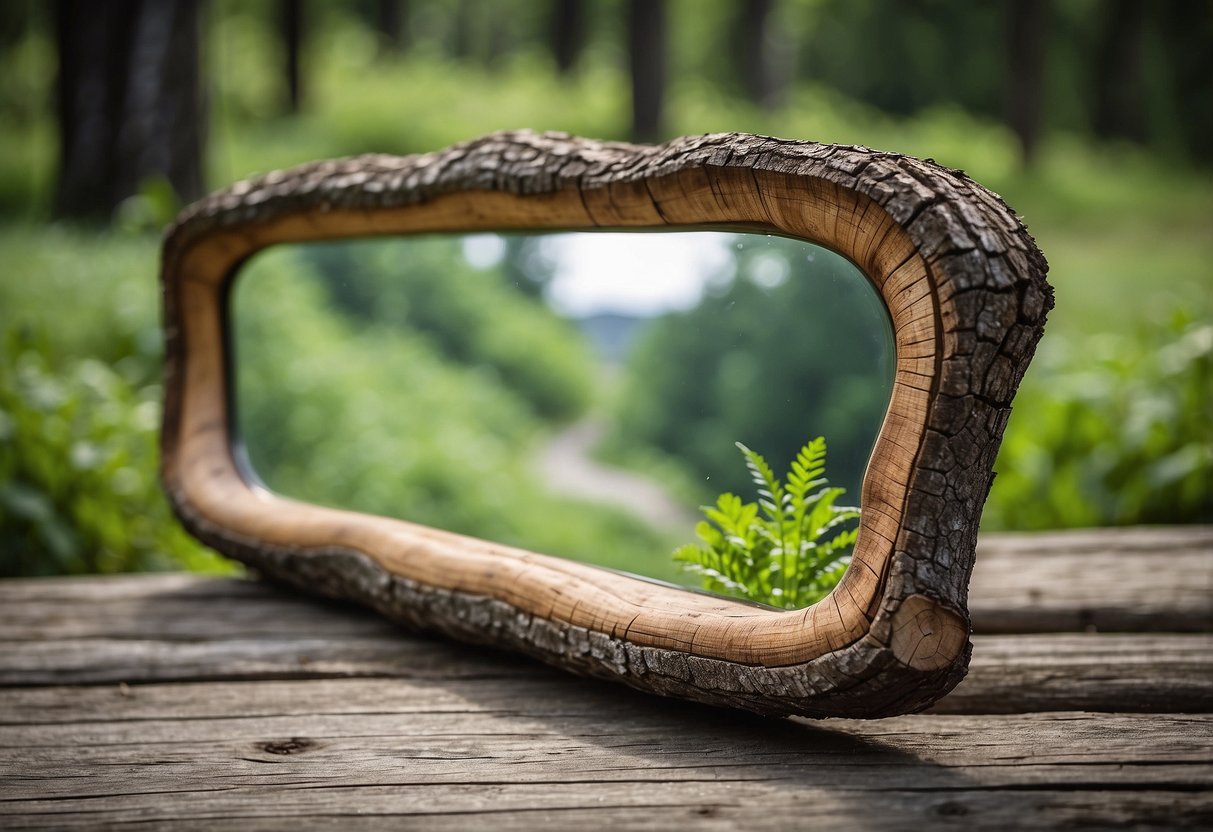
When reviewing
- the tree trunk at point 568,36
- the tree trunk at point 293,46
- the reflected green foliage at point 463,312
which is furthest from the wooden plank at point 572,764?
the tree trunk at point 568,36

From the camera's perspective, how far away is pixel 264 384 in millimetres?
2602

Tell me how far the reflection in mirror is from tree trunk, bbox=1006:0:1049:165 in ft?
23.1

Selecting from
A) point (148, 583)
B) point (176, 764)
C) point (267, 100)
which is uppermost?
point (267, 100)

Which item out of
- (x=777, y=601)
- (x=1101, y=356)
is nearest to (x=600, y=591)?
(x=777, y=601)

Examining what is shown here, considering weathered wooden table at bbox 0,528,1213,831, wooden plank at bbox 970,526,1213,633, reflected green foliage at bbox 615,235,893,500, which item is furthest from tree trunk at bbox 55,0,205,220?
wooden plank at bbox 970,526,1213,633

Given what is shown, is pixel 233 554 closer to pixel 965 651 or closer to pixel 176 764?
pixel 176 764

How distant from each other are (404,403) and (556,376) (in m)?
0.55

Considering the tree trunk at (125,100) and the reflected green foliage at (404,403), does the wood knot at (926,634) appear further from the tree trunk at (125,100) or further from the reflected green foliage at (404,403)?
the tree trunk at (125,100)

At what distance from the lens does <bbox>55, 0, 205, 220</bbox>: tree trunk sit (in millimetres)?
4402

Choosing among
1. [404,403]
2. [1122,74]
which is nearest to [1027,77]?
[1122,74]

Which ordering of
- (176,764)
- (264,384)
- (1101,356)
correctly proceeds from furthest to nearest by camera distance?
(1101,356) → (264,384) → (176,764)

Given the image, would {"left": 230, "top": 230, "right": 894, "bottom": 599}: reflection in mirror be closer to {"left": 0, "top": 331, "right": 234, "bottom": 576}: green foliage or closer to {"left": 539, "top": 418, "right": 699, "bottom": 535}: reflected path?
{"left": 539, "top": 418, "right": 699, "bottom": 535}: reflected path

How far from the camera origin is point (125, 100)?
4.48 m

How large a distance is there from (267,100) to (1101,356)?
1022cm
